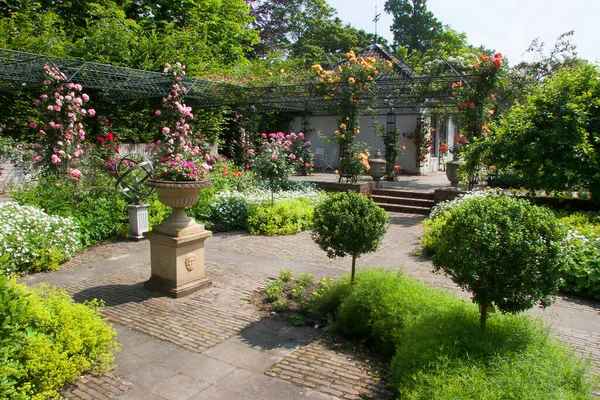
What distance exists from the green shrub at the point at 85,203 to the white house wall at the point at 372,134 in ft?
34.5

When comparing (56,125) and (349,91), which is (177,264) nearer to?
(56,125)

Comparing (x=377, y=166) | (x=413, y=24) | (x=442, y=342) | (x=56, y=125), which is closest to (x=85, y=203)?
(x=56, y=125)

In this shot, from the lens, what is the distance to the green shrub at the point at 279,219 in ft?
29.8

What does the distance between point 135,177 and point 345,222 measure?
243 inches

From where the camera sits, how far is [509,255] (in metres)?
3.03

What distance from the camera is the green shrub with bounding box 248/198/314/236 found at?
9078 millimetres

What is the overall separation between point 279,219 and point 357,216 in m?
4.77

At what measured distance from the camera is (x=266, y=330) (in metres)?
4.45

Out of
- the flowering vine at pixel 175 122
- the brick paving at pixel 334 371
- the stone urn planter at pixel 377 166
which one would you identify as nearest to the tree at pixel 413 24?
the stone urn planter at pixel 377 166

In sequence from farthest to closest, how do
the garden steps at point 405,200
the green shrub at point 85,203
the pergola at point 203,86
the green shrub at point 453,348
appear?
1. the garden steps at point 405,200
2. the pergola at point 203,86
3. the green shrub at point 85,203
4. the green shrub at point 453,348

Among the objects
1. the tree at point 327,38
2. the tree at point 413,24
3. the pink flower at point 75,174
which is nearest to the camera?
the pink flower at point 75,174

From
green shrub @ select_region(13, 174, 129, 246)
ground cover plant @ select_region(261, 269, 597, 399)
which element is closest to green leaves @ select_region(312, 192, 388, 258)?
ground cover plant @ select_region(261, 269, 597, 399)

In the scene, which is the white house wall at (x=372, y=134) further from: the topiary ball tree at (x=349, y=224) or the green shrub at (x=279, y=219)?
the topiary ball tree at (x=349, y=224)

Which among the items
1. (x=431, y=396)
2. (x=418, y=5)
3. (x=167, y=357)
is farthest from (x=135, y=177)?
(x=418, y=5)
